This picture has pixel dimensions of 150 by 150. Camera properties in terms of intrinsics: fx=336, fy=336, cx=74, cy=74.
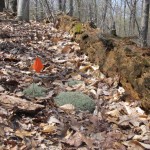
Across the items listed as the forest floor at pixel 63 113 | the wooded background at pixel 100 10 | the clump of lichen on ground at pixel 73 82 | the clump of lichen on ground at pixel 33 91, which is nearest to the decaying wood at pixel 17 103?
the forest floor at pixel 63 113

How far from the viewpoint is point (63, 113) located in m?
3.87

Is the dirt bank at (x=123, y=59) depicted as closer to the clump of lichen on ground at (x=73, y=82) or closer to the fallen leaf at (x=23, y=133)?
the clump of lichen on ground at (x=73, y=82)

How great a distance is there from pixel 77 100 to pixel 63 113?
33 cm

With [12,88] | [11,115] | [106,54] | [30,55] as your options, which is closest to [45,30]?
[30,55]

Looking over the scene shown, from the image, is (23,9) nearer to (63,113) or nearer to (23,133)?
(63,113)

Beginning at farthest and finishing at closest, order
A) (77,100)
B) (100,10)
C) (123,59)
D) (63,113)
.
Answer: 1. (100,10)
2. (123,59)
3. (77,100)
4. (63,113)

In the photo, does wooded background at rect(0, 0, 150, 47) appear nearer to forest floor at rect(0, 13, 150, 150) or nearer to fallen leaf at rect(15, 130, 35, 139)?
forest floor at rect(0, 13, 150, 150)

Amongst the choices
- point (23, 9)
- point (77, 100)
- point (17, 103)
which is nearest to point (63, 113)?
point (77, 100)

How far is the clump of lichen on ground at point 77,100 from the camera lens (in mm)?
4078

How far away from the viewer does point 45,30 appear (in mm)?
8648

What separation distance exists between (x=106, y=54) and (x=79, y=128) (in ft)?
6.46

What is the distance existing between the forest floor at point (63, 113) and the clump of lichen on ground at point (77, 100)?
0.08 m

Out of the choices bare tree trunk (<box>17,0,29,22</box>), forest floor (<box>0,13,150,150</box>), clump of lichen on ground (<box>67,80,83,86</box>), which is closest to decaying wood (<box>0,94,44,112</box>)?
forest floor (<box>0,13,150,150</box>)

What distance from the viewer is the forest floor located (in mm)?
3316
